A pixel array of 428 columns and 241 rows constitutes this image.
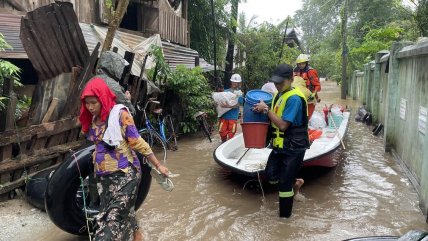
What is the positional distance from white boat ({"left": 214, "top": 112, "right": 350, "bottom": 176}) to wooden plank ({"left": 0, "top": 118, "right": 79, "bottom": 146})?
7.79ft

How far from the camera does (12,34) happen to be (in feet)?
22.6

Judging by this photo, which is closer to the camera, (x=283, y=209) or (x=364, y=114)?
(x=283, y=209)

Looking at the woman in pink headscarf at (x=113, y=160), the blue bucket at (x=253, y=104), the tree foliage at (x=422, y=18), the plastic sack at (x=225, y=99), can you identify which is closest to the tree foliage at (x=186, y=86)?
the plastic sack at (x=225, y=99)

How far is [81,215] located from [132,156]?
3.53ft

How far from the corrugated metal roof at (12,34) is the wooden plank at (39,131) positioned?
223 centimetres

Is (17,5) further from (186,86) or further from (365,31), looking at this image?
(365,31)

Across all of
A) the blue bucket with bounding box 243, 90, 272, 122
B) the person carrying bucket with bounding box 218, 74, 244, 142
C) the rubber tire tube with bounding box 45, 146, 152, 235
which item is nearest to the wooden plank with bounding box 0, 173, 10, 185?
the rubber tire tube with bounding box 45, 146, 152, 235

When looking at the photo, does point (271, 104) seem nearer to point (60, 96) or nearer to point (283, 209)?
point (283, 209)

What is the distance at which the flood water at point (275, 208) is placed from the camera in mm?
4422

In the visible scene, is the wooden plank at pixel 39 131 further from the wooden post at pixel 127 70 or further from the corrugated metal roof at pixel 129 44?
the corrugated metal roof at pixel 129 44

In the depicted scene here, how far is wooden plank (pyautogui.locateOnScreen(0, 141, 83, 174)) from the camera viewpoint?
4750mm

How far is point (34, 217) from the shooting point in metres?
4.58

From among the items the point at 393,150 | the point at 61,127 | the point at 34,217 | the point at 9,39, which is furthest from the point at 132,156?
the point at 393,150

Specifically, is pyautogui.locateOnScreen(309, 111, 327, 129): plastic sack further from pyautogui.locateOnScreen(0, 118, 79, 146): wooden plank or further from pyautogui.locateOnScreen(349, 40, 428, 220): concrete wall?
pyautogui.locateOnScreen(0, 118, 79, 146): wooden plank
